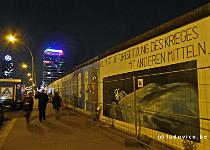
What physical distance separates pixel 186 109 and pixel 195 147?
3.08 ft

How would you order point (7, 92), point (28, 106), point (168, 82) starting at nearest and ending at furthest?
1. point (168, 82)
2. point (28, 106)
3. point (7, 92)

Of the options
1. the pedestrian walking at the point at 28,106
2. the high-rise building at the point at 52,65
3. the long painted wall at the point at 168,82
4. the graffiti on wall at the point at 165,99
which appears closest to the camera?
the long painted wall at the point at 168,82

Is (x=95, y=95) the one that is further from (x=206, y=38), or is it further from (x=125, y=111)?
(x=206, y=38)

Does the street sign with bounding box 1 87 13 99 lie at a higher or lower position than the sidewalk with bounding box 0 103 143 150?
higher

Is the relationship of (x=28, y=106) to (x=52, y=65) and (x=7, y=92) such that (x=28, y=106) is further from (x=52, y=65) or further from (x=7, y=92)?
(x=52, y=65)

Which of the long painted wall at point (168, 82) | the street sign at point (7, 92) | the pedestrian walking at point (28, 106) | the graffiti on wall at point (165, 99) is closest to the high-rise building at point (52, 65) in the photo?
the street sign at point (7, 92)

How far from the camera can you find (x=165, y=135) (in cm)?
826

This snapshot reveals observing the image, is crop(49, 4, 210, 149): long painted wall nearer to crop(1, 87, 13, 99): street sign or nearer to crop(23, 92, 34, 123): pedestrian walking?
crop(23, 92, 34, 123): pedestrian walking

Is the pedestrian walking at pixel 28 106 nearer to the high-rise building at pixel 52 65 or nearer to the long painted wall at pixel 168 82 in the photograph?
the long painted wall at pixel 168 82

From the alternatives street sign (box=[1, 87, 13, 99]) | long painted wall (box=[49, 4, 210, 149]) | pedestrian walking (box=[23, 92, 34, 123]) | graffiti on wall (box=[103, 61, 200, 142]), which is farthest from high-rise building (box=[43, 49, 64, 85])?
graffiti on wall (box=[103, 61, 200, 142])

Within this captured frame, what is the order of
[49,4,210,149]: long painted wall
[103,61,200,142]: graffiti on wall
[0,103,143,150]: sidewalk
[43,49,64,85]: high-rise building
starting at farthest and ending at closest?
[43,49,64,85]: high-rise building < [0,103,143,150]: sidewalk < [103,61,200,142]: graffiti on wall < [49,4,210,149]: long painted wall

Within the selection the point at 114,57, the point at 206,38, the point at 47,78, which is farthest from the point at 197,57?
the point at 47,78

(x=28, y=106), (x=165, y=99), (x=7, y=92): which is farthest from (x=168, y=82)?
(x=7, y=92)

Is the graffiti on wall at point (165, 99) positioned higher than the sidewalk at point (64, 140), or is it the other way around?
the graffiti on wall at point (165, 99)
